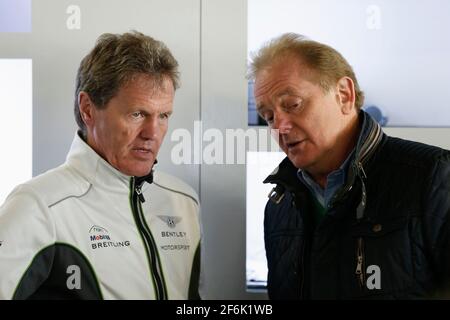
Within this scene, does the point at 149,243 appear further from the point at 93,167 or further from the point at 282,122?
the point at 282,122

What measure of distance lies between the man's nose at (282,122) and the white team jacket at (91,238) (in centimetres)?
34

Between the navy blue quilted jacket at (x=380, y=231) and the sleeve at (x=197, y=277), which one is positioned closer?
the navy blue quilted jacket at (x=380, y=231)

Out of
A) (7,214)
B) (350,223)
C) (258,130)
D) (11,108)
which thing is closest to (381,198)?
(350,223)

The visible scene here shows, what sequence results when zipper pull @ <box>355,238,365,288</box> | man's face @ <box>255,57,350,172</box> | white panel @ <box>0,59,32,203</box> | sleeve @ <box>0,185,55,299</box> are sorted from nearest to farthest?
sleeve @ <box>0,185,55,299</box> → zipper pull @ <box>355,238,365,288</box> → man's face @ <box>255,57,350,172</box> → white panel @ <box>0,59,32,203</box>

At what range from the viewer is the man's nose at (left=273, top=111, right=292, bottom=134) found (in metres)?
1.38

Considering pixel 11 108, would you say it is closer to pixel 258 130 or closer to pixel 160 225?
pixel 160 225

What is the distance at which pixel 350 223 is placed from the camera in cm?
129

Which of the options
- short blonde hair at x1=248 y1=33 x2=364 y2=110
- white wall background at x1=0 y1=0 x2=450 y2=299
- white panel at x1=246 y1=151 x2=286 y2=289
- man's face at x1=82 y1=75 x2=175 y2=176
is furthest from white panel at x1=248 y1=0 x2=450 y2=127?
man's face at x1=82 y1=75 x2=175 y2=176

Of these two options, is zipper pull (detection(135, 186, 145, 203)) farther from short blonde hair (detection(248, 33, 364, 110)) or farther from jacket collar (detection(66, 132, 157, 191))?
short blonde hair (detection(248, 33, 364, 110))

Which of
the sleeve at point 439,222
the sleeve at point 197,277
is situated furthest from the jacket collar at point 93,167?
the sleeve at point 439,222

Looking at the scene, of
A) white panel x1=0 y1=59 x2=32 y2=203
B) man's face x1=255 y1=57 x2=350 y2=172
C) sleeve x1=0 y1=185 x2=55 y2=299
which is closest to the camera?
sleeve x1=0 y1=185 x2=55 y2=299

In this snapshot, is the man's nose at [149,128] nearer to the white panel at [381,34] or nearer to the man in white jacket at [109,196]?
the man in white jacket at [109,196]

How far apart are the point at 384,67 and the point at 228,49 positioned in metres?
0.47

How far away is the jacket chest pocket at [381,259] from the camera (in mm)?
1223
